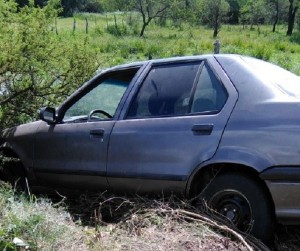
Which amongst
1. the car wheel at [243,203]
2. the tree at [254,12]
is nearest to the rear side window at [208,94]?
the car wheel at [243,203]

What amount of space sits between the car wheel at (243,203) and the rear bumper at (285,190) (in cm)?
11

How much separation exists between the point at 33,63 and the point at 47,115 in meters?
2.03

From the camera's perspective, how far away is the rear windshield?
13.8ft

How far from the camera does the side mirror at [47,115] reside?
17.4ft

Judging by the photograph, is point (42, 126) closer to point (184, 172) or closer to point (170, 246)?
point (184, 172)

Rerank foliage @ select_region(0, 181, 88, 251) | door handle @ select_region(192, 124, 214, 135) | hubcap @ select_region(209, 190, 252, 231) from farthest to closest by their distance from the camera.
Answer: door handle @ select_region(192, 124, 214, 135), hubcap @ select_region(209, 190, 252, 231), foliage @ select_region(0, 181, 88, 251)

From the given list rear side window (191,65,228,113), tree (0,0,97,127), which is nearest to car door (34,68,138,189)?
rear side window (191,65,228,113)

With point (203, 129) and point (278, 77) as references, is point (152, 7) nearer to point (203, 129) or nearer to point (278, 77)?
point (278, 77)

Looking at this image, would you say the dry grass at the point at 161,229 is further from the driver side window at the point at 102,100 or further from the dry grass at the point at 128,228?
the driver side window at the point at 102,100

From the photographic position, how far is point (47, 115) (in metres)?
5.33

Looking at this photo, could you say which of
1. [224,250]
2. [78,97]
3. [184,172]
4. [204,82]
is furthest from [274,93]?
[78,97]

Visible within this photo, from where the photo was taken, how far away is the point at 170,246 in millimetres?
3699

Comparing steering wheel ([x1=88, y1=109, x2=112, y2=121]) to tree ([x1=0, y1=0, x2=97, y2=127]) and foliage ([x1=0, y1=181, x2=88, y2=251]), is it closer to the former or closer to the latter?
foliage ([x1=0, y1=181, x2=88, y2=251])

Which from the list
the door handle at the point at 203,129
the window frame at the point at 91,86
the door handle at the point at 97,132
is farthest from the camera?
the window frame at the point at 91,86
